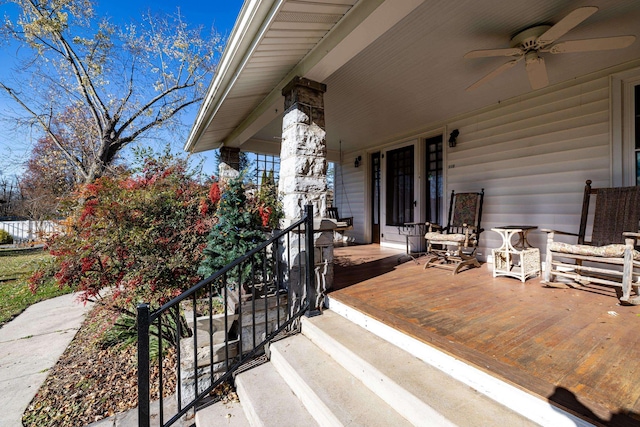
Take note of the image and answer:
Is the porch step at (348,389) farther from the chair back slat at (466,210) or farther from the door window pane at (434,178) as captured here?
the door window pane at (434,178)

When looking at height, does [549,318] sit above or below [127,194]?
below

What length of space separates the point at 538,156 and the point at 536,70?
1.53m

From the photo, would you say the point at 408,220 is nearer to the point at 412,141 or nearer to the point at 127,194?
the point at 412,141

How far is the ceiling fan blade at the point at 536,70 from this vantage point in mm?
2571

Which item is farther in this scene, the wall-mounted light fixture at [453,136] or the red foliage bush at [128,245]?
the wall-mounted light fixture at [453,136]

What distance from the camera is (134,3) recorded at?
7422 millimetres

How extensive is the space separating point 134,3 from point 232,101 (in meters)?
6.85

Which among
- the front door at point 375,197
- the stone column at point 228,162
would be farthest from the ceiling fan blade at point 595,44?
the stone column at point 228,162

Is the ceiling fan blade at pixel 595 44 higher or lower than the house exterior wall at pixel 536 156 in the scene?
higher

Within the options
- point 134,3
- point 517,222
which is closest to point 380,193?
point 517,222

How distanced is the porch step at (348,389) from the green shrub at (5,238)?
1312 centimetres

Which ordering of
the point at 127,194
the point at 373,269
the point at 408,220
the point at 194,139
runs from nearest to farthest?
the point at 127,194, the point at 373,269, the point at 194,139, the point at 408,220

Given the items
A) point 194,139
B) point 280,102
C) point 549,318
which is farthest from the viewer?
point 194,139

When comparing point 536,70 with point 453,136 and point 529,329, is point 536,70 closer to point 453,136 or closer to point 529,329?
point 453,136
